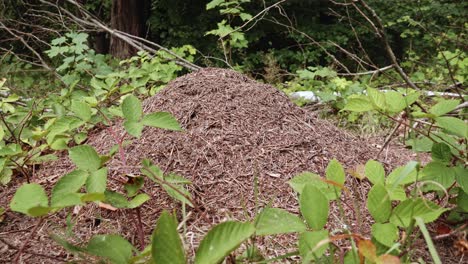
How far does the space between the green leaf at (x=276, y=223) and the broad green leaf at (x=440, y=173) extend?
61 cm

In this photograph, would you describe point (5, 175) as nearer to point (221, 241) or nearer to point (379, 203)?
point (221, 241)

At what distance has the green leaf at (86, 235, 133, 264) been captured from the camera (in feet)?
3.60

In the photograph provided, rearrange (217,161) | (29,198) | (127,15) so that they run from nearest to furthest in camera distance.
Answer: (29,198) → (217,161) → (127,15)

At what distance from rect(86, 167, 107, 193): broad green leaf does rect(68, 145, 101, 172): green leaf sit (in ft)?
0.10

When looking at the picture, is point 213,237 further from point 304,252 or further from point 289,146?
point 289,146

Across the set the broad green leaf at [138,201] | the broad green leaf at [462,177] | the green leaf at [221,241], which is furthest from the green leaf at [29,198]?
the broad green leaf at [462,177]

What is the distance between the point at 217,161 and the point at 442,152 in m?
0.99

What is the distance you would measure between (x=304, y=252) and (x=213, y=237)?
0.87 feet

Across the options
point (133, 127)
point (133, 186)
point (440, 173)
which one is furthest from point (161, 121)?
point (440, 173)

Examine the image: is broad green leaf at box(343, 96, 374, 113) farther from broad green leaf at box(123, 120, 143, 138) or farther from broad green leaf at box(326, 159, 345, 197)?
broad green leaf at box(123, 120, 143, 138)

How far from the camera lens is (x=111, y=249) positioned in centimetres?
111

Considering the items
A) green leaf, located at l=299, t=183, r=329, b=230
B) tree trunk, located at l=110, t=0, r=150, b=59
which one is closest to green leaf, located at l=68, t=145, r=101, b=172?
green leaf, located at l=299, t=183, r=329, b=230

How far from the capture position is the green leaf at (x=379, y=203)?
112 cm

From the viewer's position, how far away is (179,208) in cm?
183
